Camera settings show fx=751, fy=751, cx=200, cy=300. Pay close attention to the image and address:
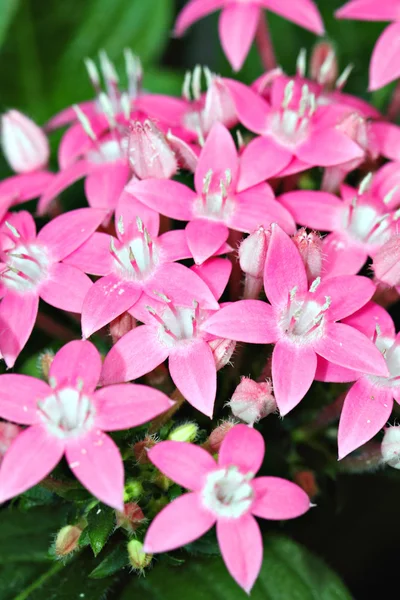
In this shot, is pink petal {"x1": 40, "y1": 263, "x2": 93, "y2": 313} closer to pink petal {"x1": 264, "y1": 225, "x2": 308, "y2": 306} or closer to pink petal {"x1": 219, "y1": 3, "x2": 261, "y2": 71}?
pink petal {"x1": 264, "y1": 225, "x2": 308, "y2": 306}

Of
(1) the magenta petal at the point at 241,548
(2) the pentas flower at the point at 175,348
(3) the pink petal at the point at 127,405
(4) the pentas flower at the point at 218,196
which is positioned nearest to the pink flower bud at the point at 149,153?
(4) the pentas flower at the point at 218,196

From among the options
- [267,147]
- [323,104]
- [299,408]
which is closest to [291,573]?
[299,408]

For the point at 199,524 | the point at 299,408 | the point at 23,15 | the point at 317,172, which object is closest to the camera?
the point at 199,524

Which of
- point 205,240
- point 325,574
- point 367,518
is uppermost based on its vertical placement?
point 205,240

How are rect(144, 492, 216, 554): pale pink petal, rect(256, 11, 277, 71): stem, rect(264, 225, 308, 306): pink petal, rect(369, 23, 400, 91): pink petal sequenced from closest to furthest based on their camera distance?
rect(144, 492, 216, 554): pale pink petal, rect(264, 225, 308, 306): pink petal, rect(369, 23, 400, 91): pink petal, rect(256, 11, 277, 71): stem

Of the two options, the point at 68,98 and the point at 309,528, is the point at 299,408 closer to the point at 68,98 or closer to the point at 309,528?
the point at 309,528

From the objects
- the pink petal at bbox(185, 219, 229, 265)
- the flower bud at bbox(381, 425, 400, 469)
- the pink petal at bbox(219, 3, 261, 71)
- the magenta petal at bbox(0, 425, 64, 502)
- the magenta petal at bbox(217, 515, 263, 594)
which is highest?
the pink petal at bbox(219, 3, 261, 71)

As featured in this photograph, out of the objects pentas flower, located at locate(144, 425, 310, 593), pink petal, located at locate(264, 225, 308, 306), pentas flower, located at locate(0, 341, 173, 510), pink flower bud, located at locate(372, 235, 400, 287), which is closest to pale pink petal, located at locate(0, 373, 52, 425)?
pentas flower, located at locate(0, 341, 173, 510)
